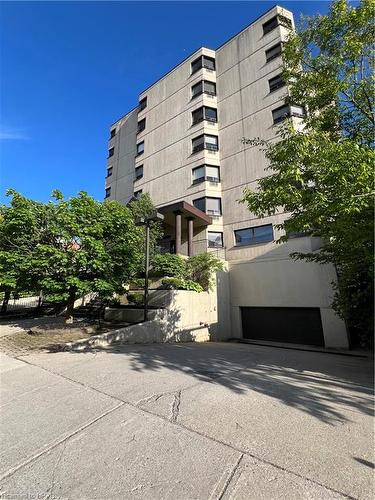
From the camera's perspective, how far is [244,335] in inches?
666

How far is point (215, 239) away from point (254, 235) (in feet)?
10.0

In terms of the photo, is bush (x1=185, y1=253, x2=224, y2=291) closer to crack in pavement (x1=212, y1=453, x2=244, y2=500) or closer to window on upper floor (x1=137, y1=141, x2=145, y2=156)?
crack in pavement (x1=212, y1=453, x2=244, y2=500)

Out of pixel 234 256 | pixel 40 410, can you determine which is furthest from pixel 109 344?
pixel 234 256

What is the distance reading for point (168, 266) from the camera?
15469 millimetres

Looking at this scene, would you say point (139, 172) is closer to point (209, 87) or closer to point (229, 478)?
point (209, 87)

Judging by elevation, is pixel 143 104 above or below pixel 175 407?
above

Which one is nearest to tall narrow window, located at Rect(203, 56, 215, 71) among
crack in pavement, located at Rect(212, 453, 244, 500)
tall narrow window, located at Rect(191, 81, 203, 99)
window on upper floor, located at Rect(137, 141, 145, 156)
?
tall narrow window, located at Rect(191, 81, 203, 99)

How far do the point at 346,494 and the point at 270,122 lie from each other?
2086 cm

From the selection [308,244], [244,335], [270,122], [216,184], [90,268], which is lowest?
[244,335]

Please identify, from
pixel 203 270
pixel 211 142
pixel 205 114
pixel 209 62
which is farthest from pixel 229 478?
pixel 209 62

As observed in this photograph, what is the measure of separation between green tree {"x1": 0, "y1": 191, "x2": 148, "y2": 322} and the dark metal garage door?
29.2 ft

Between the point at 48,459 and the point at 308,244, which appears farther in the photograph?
the point at 308,244

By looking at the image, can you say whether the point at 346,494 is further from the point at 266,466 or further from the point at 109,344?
the point at 109,344

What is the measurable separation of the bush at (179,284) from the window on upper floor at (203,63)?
20.0 metres
